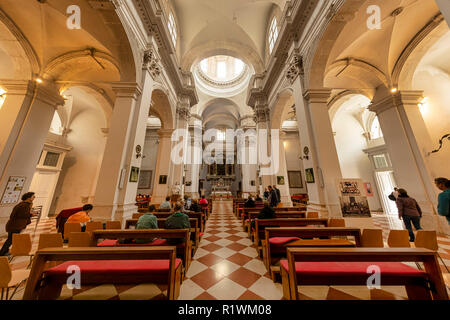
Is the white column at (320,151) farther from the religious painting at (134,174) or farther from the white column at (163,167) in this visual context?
the white column at (163,167)

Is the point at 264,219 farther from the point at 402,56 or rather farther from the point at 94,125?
the point at 94,125

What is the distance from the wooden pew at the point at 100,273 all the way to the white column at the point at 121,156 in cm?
233

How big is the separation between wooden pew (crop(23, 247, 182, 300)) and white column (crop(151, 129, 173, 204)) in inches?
226

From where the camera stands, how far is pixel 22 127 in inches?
184

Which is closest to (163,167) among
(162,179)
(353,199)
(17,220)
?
(162,179)

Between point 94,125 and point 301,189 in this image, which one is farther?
point 301,189

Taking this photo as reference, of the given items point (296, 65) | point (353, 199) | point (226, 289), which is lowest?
point (226, 289)

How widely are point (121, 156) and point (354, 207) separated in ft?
19.8

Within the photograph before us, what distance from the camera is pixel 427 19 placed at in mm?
4504

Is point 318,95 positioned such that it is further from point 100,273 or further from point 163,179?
point 163,179

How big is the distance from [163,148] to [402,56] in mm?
10213

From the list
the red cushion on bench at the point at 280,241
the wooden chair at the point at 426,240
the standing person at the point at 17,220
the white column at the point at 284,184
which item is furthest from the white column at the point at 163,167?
the wooden chair at the point at 426,240
